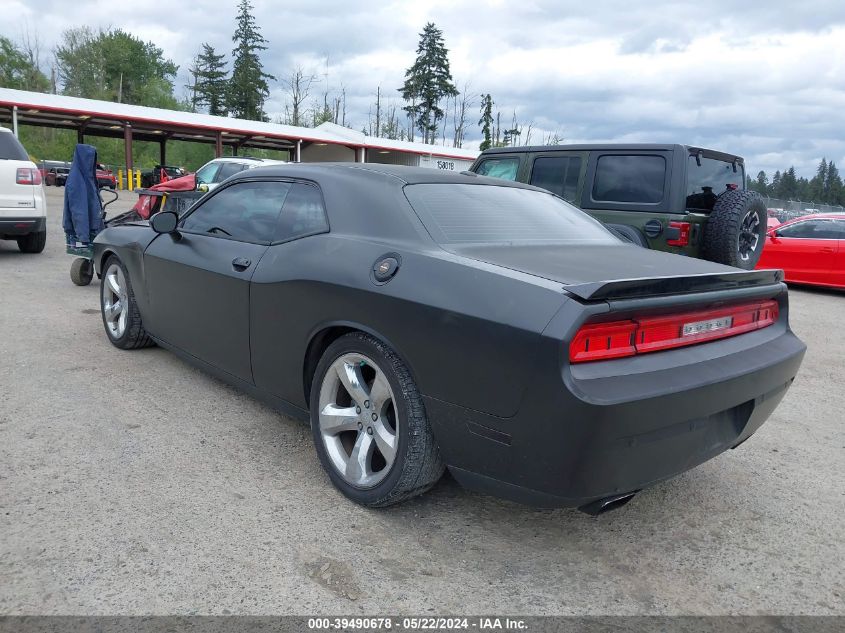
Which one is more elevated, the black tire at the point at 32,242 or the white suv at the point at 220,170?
the white suv at the point at 220,170

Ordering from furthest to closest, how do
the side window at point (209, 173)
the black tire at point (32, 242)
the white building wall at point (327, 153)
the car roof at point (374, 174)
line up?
the white building wall at point (327, 153) → the side window at point (209, 173) → the black tire at point (32, 242) → the car roof at point (374, 174)

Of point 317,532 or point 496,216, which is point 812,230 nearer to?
point 496,216

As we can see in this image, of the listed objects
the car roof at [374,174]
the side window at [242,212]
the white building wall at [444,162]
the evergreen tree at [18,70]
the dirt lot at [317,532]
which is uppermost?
the evergreen tree at [18,70]

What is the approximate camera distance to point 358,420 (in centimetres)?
285

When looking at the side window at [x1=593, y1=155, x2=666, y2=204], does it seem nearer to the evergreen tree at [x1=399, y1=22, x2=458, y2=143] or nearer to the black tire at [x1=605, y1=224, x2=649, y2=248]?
the black tire at [x1=605, y1=224, x2=649, y2=248]

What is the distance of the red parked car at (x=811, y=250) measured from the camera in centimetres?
1074

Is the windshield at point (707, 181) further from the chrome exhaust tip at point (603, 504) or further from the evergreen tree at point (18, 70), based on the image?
the evergreen tree at point (18, 70)

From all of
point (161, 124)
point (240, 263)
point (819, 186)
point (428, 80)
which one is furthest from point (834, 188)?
point (240, 263)

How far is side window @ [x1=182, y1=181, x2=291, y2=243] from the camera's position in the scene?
140 inches

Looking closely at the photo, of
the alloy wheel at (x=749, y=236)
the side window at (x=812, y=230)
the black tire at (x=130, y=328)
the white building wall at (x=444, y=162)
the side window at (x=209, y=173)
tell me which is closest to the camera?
the black tire at (x=130, y=328)

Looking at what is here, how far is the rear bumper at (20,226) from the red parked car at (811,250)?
10950mm

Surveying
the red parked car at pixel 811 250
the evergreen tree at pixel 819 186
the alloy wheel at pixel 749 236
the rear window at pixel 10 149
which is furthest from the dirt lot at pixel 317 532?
the evergreen tree at pixel 819 186

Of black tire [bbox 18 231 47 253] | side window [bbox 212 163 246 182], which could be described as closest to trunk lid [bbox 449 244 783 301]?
black tire [bbox 18 231 47 253]

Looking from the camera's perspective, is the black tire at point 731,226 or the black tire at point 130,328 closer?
the black tire at point 130,328
